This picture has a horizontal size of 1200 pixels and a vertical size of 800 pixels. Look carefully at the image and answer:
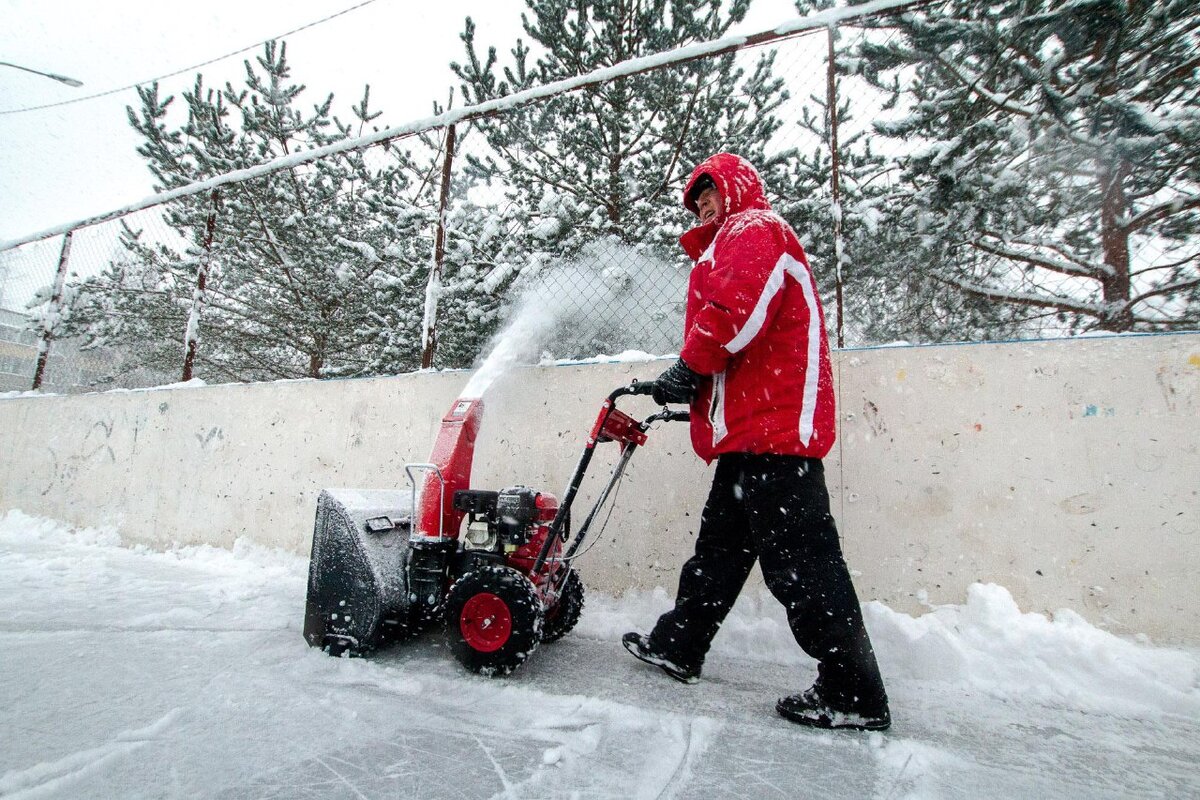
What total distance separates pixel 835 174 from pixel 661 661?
243cm

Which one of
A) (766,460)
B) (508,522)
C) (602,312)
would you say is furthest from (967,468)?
(602,312)

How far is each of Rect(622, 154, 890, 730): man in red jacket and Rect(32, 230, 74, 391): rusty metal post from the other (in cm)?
753

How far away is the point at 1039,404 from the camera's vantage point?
2441mm

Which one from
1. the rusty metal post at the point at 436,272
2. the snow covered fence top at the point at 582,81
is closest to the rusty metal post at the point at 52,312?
the snow covered fence top at the point at 582,81

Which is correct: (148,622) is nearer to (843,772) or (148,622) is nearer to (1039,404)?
(843,772)

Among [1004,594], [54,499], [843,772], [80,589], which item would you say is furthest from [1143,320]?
[54,499]

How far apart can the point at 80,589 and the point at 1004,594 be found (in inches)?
179

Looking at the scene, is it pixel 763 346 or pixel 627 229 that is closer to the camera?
pixel 763 346

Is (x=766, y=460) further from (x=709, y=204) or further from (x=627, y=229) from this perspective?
(x=627, y=229)

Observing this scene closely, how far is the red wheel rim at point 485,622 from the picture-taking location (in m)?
2.10

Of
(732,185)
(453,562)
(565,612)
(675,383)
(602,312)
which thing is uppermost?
(732,185)

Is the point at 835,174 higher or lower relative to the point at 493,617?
higher

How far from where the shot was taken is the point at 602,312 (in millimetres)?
3775

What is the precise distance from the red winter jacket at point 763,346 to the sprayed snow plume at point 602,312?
4.51 ft
